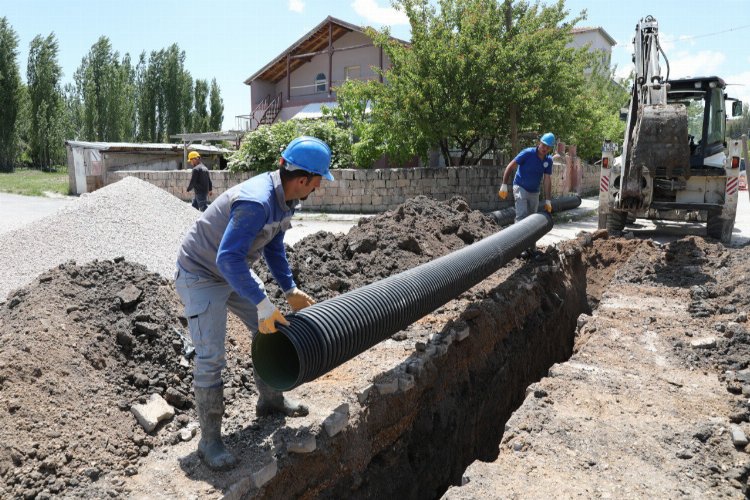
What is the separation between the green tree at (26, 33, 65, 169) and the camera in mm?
39625

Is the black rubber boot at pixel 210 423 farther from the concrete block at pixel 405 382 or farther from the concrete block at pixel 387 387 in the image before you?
the concrete block at pixel 405 382

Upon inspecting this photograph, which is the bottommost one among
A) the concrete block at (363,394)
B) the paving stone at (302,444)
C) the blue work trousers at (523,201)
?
the paving stone at (302,444)

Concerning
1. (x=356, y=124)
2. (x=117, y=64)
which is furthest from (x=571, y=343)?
(x=117, y=64)

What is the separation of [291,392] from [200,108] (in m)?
46.9

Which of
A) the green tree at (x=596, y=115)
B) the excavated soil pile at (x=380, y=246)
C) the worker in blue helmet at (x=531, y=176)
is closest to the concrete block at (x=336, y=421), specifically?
the excavated soil pile at (x=380, y=246)

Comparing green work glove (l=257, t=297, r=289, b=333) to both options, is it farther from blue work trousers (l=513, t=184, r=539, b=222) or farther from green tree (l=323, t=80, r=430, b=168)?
green tree (l=323, t=80, r=430, b=168)

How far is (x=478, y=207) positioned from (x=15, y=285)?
12.8 metres

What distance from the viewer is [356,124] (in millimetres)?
18422

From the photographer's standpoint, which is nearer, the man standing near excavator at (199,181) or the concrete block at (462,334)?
the concrete block at (462,334)

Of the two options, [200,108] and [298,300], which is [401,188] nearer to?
[298,300]

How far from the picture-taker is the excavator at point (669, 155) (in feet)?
26.2

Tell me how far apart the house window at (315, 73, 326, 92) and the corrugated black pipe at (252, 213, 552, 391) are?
24.3 m

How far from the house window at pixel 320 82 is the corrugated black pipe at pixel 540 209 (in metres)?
14.9

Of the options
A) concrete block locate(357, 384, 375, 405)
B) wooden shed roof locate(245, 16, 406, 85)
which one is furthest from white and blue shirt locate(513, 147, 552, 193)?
wooden shed roof locate(245, 16, 406, 85)
